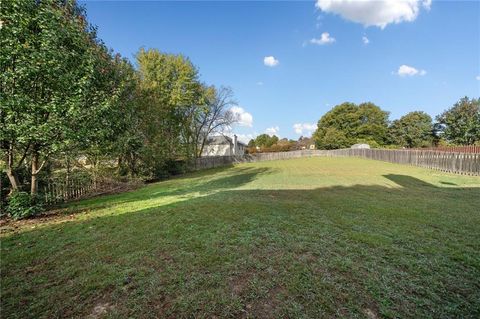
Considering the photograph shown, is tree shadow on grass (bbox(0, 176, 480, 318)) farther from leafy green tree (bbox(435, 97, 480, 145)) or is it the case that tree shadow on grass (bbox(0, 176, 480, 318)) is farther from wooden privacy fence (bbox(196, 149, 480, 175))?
leafy green tree (bbox(435, 97, 480, 145))

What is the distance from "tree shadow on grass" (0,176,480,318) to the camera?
7.82 ft

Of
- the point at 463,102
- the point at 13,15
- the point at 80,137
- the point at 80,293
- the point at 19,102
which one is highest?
the point at 463,102

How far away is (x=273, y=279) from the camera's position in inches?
111

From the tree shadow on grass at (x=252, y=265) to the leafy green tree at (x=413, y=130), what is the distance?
1869 inches

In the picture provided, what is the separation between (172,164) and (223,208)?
1427 cm

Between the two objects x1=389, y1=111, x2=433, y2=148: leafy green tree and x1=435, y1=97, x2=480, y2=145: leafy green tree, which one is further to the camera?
x1=389, y1=111, x2=433, y2=148: leafy green tree

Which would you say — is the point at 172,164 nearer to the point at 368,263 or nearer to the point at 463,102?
the point at 368,263

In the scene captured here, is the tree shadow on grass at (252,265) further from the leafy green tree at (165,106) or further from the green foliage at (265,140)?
the green foliage at (265,140)

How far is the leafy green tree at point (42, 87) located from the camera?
5.41 metres

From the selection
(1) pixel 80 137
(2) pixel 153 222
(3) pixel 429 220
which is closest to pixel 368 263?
(3) pixel 429 220

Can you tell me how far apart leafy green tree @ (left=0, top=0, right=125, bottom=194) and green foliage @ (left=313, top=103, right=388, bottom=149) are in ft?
170

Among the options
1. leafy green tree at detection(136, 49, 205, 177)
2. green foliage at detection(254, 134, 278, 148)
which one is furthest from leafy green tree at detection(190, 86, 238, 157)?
green foliage at detection(254, 134, 278, 148)

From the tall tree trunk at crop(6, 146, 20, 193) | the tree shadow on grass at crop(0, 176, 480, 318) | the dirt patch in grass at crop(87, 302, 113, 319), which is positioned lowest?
the dirt patch in grass at crop(87, 302, 113, 319)

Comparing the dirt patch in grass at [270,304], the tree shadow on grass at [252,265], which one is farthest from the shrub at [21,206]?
the dirt patch in grass at [270,304]
